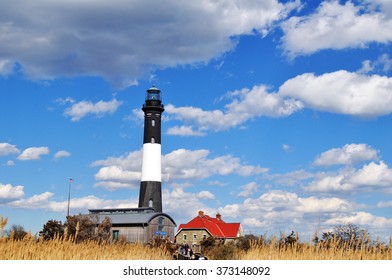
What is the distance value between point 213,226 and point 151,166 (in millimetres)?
16145

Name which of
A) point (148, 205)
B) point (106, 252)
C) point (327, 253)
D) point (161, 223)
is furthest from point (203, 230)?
point (327, 253)

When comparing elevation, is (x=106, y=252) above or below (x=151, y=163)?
below

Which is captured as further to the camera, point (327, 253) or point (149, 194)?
point (149, 194)

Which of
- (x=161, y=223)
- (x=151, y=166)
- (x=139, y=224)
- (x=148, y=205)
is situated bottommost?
(x=139, y=224)

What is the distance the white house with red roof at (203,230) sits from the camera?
68062 millimetres

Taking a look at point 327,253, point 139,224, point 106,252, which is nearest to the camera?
point 327,253

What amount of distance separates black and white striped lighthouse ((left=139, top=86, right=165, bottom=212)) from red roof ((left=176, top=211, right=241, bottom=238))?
9.20 meters

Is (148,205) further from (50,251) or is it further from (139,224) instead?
(50,251)

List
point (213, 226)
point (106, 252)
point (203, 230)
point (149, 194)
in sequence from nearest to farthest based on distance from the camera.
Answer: point (106, 252)
point (149, 194)
point (203, 230)
point (213, 226)

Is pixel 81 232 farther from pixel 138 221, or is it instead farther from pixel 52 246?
pixel 52 246

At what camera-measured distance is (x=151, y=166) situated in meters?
59.0

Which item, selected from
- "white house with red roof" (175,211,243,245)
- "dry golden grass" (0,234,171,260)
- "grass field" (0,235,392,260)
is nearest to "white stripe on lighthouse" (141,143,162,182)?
"white house with red roof" (175,211,243,245)

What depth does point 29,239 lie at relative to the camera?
13.6m
